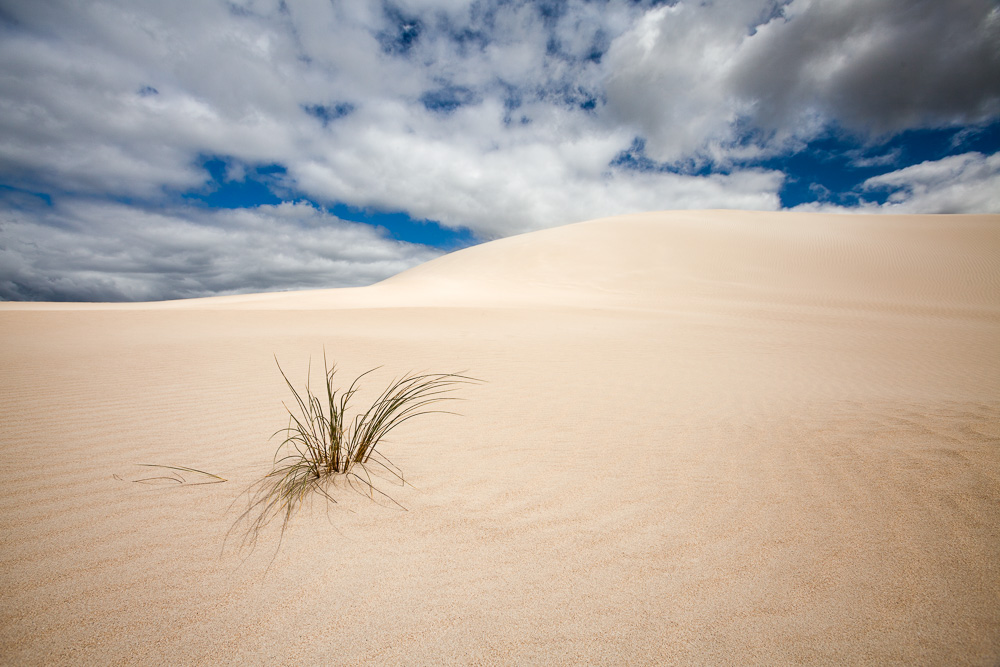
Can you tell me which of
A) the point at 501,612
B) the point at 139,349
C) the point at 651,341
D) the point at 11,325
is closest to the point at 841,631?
the point at 501,612

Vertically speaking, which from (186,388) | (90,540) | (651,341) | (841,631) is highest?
(651,341)

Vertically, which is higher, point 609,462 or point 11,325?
point 11,325

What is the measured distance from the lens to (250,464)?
278 cm

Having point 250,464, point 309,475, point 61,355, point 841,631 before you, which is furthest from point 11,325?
point 841,631

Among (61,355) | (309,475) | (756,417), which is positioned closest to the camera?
(309,475)

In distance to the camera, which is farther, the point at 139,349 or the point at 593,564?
the point at 139,349

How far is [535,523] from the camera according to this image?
85.4 inches

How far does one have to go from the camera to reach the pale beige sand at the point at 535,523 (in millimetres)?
1491

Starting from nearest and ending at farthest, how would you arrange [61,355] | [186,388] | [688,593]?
[688,593] → [186,388] → [61,355]

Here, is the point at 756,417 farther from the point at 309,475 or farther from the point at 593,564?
the point at 309,475

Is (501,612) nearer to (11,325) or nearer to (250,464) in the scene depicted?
(250,464)

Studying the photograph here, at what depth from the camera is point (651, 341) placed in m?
8.71

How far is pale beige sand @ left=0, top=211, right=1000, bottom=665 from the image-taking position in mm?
1491

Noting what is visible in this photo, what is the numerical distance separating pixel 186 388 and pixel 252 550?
146 inches
